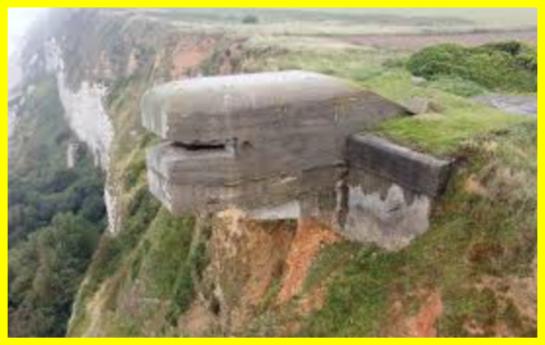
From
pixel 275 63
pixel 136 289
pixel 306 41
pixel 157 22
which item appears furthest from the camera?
pixel 157 22

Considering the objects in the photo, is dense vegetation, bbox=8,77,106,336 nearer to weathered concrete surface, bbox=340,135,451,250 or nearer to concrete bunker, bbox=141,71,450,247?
concrete bunker, bbox=141,71,450,247

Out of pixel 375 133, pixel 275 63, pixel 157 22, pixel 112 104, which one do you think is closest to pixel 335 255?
pixel 375 133

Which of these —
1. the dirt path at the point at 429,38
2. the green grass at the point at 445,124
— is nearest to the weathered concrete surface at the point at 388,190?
the green grass at the point at 445,124

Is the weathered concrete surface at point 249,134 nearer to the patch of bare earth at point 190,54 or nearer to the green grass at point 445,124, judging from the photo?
the green grass at point 445,124

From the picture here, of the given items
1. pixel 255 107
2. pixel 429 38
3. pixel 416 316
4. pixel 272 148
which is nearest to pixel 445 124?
pixel 272 148

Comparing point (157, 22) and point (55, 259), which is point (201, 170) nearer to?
point (55, 259)

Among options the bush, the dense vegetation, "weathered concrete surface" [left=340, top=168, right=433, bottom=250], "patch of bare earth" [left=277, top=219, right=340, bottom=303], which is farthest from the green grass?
the dense vegetation

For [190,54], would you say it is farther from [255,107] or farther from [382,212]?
[382,212]
